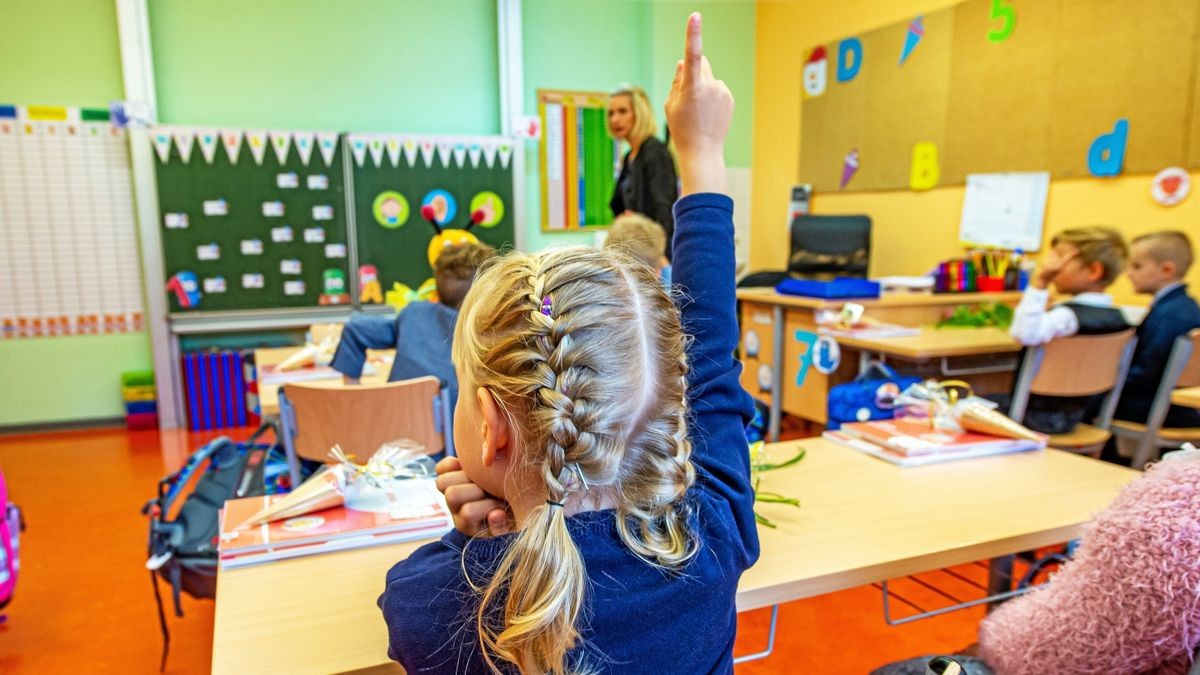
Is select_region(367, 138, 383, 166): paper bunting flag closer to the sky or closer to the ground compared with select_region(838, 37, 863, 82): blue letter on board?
closer to the ground

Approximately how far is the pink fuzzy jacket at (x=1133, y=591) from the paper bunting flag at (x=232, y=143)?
4.67m

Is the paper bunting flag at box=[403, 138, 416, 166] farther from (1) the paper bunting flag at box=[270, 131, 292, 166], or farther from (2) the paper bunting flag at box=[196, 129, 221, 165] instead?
(2) the paper bunting flag at box=[196, 129, 221, 165]

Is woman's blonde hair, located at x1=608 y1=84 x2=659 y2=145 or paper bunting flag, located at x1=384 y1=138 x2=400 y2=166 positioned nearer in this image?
woman's blonde hair, located at x1=608 y1=84 x2=659 y2=145

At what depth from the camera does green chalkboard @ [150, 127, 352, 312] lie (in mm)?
4393

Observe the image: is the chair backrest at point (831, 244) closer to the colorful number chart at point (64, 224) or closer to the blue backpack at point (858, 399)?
the blue backpack at point (858, 399)

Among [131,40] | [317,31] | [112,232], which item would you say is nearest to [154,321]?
[112,232]

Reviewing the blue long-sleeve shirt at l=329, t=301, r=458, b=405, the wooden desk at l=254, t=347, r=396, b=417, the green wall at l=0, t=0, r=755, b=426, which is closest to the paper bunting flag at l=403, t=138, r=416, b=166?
the green wall at l=0, t=0, r=755, b=426

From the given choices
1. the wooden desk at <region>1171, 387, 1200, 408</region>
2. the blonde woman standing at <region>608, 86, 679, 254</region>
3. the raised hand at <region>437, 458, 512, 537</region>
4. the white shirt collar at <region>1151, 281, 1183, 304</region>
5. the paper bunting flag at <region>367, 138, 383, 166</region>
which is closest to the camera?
the raised hand at <region>437, 458, 512, 537</region>

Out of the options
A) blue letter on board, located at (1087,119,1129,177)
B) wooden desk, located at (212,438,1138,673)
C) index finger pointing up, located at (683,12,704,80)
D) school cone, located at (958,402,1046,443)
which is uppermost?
blue letter on board, located at (1087,119,1129,177)

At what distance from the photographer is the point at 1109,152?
3.66 m

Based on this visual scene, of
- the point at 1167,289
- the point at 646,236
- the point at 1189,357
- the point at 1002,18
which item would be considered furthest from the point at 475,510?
the point at 1002,18

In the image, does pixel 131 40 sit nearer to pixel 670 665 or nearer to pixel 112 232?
pixel 112 232

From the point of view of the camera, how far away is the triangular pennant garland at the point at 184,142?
4.32 meters

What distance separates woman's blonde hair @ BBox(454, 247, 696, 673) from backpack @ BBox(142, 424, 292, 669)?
4.06 feet
